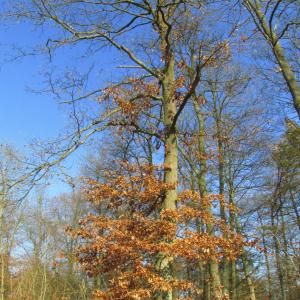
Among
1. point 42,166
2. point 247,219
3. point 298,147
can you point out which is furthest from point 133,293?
point 247,219

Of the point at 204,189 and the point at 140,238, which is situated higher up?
the point at 204,189

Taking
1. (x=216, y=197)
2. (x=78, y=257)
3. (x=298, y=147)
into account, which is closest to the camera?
(x=78, y=257)

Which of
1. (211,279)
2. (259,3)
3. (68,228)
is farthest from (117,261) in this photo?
(259,3)

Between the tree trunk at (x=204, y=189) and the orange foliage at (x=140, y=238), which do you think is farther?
the tree trunk at (x=204, y=189)

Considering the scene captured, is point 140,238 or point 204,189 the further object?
point 204,189

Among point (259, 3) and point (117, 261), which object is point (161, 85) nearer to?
point (259, 3)

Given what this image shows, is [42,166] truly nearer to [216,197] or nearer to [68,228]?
[68,228]

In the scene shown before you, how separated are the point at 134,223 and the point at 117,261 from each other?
0.91 meters

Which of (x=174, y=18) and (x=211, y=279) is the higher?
(x=174, y=18)

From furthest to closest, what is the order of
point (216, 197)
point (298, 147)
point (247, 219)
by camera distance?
point (247, 219)
point (298, 147)
point (216, 197)

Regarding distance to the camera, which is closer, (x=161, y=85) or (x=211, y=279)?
(x=161, y=85)

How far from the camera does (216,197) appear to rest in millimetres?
10133

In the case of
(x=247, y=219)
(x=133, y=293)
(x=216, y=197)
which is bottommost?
(x=133, y=293)

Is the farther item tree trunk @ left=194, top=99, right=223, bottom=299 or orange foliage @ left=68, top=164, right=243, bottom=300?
tree trunk @ left=194, top=99, right=223, bottom=299
